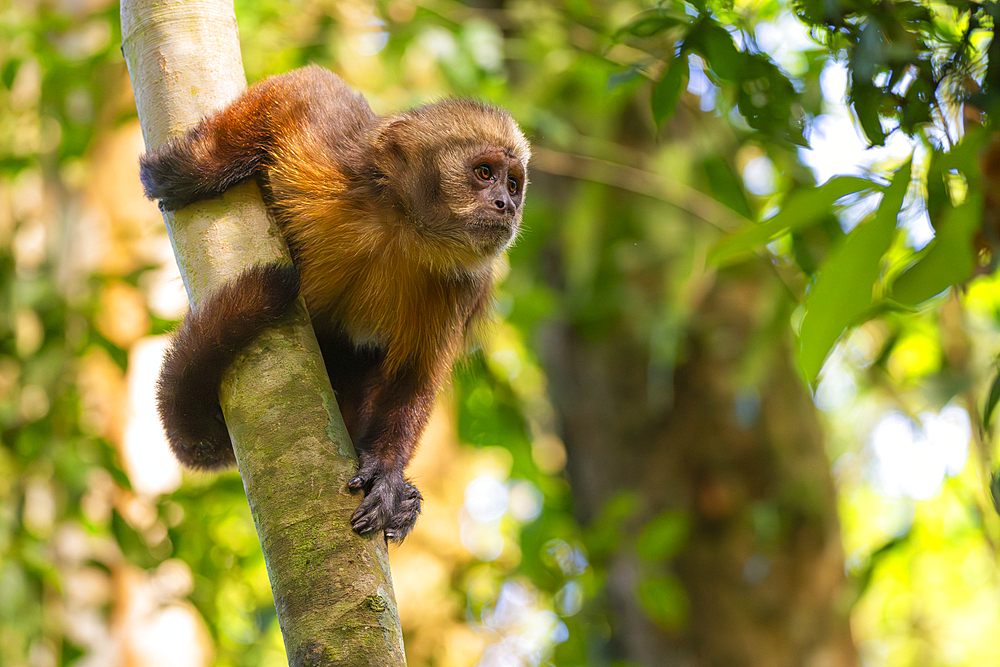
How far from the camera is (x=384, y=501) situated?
77.2 inches

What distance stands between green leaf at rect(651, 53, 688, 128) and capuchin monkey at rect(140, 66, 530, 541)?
0.93 m

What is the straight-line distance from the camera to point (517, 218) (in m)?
3.16

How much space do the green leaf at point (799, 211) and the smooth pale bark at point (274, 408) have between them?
3.14ft

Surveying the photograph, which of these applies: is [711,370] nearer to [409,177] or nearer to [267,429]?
[409,177]

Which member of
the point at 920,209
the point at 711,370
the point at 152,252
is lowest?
the point at 711,370

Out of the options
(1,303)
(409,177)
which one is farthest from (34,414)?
(409,177)

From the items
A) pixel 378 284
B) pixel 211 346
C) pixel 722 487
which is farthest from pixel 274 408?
pixel 722 487

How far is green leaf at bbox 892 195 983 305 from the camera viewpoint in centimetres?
162

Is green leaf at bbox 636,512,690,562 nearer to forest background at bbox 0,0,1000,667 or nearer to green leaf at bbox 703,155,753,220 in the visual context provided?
forest background at bbox 0,0,1000,667

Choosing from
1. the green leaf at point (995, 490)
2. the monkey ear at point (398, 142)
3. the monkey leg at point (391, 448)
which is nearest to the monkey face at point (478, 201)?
the monkey ear at point (398, 142)

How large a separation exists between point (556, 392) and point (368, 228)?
9.27 ft

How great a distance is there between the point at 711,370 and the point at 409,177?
2.66m

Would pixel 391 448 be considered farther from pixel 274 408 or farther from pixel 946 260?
pixel 946 260

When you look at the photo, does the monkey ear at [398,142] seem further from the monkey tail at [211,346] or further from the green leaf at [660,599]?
the green leaf at [660,599]
